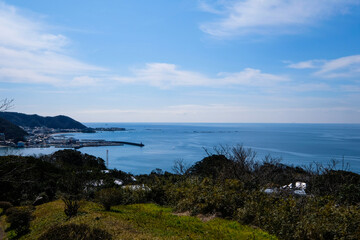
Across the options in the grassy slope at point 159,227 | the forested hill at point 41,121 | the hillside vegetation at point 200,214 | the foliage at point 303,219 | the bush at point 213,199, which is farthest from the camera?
the forested hill at point 41,121

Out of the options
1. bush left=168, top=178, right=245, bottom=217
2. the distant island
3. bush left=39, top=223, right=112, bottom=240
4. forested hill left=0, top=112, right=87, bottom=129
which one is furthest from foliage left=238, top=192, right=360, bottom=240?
forested hill left=0, top=112, right=87, bottom=129

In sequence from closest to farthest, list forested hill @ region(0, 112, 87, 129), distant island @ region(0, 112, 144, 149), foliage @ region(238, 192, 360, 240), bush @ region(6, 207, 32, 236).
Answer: foliage @ region(238, 192, 360, 240)
bush @ region(6, 207, 32, 236)
distant island @ region(0, 112, 144, 149)
forested hill @ region(0, 112, 87, 129)

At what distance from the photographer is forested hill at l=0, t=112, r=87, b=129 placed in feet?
392

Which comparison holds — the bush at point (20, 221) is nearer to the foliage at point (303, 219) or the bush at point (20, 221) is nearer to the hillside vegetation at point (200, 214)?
the hillside vegetation at point (200, 214)

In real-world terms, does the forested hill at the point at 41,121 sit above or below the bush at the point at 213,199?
above

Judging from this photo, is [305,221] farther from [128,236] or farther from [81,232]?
[81,232]

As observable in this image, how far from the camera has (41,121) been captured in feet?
495

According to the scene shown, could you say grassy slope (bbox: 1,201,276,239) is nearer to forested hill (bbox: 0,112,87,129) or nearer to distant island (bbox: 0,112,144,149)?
distant island (bbox: 0,112,144,149)

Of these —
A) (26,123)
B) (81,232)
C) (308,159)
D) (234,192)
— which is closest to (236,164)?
(234,192)

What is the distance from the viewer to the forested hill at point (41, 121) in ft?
392

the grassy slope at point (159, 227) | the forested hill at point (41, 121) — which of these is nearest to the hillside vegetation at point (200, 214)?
the grassy slope at point (159, 227)

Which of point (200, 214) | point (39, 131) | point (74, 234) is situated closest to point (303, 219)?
point (200, 214)

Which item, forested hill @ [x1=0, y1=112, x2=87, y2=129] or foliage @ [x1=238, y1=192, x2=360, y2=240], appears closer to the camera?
foliage @ [x1=238, y1=192, x2=360, y2=240]

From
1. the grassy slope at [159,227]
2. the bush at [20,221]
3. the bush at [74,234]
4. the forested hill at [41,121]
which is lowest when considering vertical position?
the bush at [20,221]
